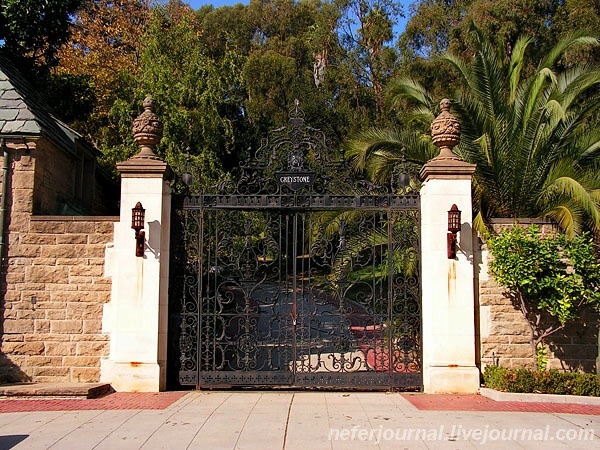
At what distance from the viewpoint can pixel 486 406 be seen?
768 centimetres

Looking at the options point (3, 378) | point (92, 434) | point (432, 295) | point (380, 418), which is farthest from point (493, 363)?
point (3, 378)

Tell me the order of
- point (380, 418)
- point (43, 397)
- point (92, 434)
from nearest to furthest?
point (92, 434) < point (380, 418) < point (43, 397)

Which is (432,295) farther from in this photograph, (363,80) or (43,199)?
(363,80)

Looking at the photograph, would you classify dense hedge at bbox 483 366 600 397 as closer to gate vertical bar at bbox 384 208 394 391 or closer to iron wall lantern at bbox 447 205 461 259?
gate vertical bar at bbox 384 208 394 391

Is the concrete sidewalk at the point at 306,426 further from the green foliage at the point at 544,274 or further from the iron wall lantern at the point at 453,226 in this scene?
the iron wall lantern at the point at 453,226

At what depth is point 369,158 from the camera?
1180 centimetres

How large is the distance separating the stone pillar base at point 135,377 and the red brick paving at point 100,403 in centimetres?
17

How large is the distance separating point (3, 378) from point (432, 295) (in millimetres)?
6725

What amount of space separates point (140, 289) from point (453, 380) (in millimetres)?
4951

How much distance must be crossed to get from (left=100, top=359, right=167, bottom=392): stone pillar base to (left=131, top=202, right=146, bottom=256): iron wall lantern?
1705 mm

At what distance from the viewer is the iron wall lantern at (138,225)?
8672mm

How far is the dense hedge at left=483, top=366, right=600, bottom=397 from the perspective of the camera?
805 centimetres

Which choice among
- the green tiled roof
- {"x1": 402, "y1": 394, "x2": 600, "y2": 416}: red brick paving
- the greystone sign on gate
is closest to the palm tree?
the greystone sign on gate

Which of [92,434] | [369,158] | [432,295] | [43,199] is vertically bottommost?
[92,434]
